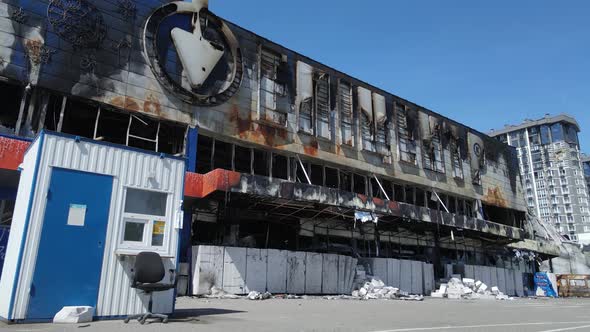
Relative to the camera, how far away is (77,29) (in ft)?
59.3

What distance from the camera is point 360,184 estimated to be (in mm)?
30562

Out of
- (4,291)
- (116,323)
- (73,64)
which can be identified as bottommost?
(116,323)

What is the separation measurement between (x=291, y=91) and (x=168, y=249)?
17511mm

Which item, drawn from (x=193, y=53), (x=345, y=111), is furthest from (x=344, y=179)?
(x=193, y=53)

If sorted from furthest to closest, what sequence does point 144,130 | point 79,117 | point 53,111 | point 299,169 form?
1. point 299,169
2. point 144,130
3. point 79,117
4. point 53,111

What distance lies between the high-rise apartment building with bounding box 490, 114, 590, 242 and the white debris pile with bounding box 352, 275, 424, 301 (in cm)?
10222

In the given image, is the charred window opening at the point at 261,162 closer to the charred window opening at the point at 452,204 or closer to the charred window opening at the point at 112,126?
the charred window opening at the point at 112,126

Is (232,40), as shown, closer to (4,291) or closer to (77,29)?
(77,29)

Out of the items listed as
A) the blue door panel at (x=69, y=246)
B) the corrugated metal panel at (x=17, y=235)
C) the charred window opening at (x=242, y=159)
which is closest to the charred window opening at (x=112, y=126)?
the charred window opening at (x=242, y=159)

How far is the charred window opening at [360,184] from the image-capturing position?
29.4 meters

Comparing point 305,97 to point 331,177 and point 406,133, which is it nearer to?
point 331,177

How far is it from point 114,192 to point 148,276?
192 cm

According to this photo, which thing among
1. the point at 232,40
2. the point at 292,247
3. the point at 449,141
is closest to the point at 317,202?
the point at 292,247

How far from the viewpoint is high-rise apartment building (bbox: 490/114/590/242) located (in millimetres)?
106125
